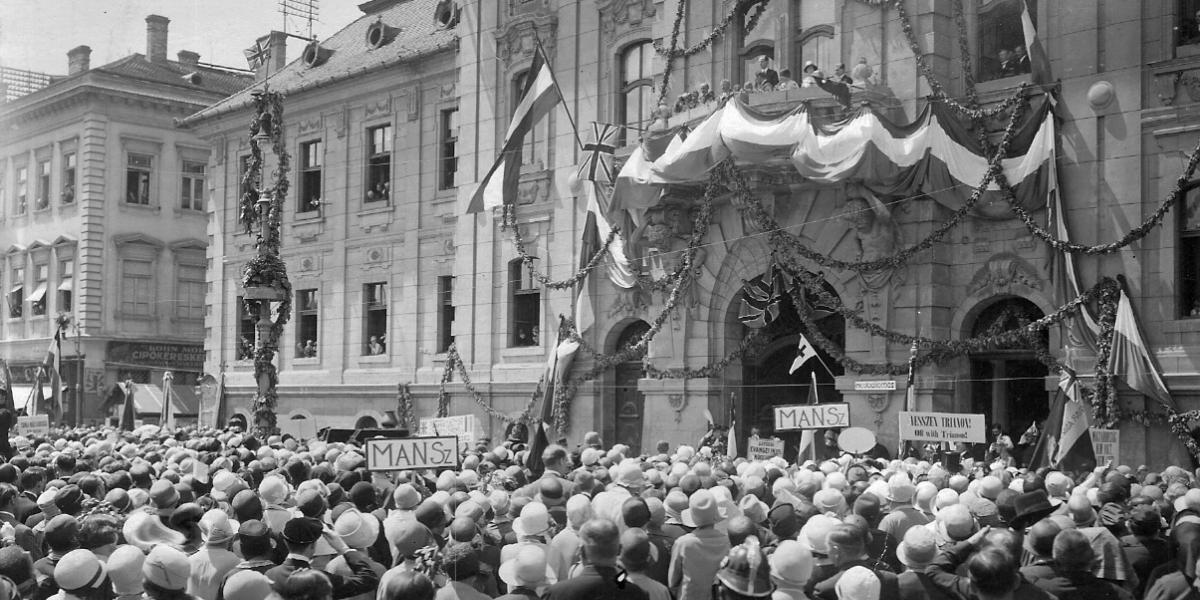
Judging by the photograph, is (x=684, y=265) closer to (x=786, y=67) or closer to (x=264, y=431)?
(x=786, y=67)

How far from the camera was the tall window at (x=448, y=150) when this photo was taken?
114 feet

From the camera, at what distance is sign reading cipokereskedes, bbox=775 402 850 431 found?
17.5 m

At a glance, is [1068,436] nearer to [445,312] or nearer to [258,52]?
[445,312]

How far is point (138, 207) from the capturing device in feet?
169

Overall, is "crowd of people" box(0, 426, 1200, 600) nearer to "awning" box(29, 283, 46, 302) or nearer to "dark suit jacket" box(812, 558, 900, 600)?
"dark suit jacket" box(812, 558, 900, 600)

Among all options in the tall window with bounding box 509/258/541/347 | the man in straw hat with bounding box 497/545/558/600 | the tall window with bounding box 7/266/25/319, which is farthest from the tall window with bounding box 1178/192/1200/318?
the tall window with bounding box 7/266/25/319

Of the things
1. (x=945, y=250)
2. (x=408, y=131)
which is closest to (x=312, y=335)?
(x=408, y=131)

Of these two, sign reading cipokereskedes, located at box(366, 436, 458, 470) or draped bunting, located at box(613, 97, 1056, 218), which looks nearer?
sign reading cipokereskedes, located at box(366, 436, 458, 470)

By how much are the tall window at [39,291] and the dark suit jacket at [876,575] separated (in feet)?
161

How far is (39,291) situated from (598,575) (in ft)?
162

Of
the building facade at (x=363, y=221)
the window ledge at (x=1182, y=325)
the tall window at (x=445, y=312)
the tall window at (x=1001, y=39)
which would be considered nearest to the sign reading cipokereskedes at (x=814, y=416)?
the window ledge at (x=1182, y=325)

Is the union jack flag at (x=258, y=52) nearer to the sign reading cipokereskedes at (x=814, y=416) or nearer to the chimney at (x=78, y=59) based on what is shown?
the chimney at (x=78, y=59)

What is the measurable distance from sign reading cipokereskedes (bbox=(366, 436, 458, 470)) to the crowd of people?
73cm

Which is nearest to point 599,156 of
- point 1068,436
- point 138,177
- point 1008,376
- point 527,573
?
point 1008,376
